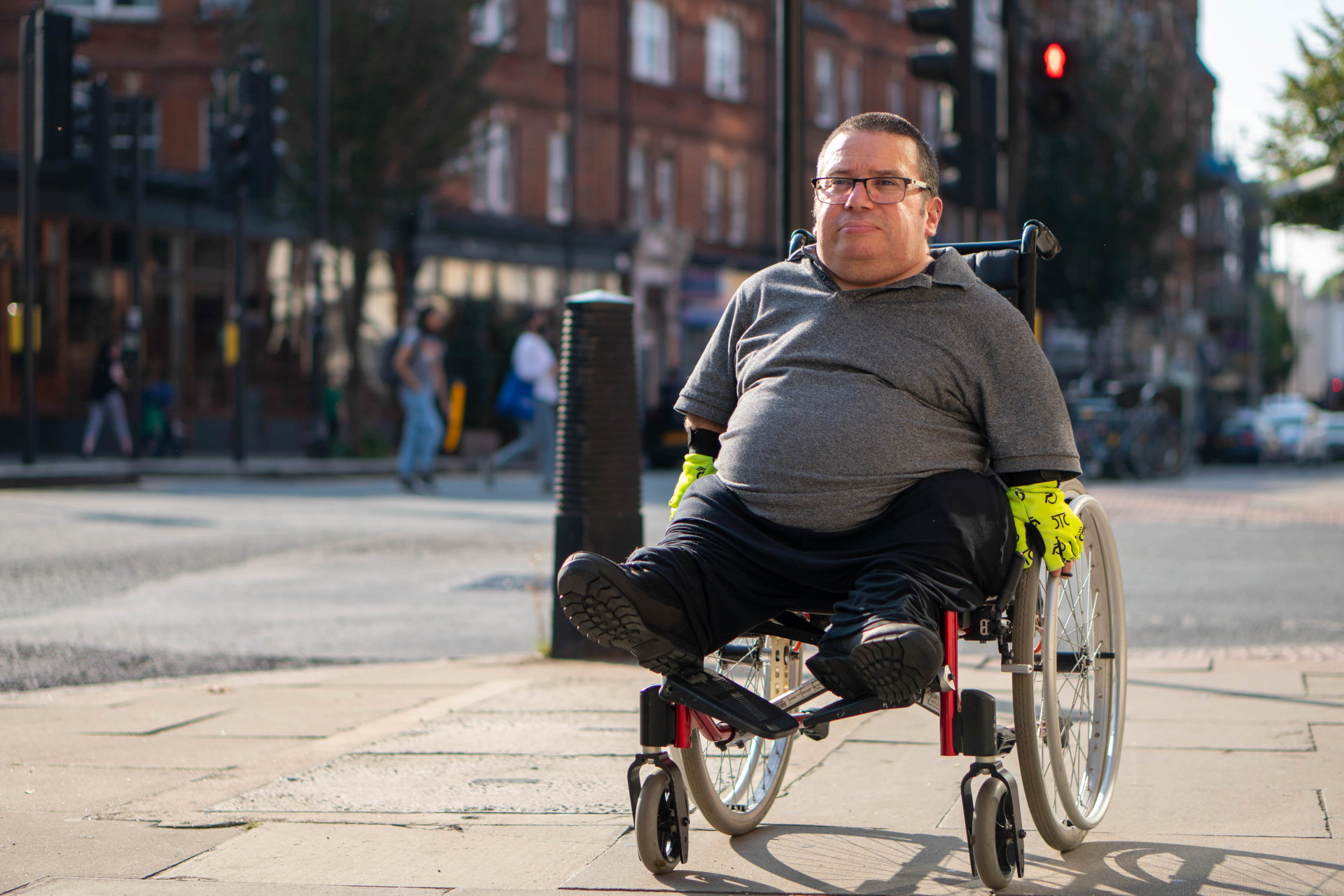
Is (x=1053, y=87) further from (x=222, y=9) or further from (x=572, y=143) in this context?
(x=572, y=143)

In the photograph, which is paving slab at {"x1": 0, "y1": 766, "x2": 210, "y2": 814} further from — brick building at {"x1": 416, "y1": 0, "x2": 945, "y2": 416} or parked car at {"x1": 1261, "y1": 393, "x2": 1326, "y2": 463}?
parked car at {"x1": 1261, "y1": 393, "x2": 1326, "y2": 463}

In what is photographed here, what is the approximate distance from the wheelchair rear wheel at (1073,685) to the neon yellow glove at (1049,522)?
60 millimetres

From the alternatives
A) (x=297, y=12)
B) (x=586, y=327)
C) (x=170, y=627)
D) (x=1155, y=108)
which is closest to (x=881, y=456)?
(x=586, y=327)

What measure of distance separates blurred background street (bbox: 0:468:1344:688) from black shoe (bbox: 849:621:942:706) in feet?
12.8

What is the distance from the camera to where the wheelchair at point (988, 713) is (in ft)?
11.3

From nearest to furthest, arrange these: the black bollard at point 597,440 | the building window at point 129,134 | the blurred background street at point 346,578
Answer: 1. the black bollard at point 597,440
2. the blurred background street at point 346,578
3. the building window at point 129,134

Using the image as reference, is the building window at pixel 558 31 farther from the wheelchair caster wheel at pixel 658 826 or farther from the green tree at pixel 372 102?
the wheelchair caster wheel at pixel 658 826

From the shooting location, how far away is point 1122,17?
142 feet

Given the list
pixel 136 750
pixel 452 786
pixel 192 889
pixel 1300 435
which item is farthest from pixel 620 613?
pixel 1300 435

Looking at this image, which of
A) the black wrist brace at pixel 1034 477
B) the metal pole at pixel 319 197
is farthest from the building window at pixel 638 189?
the black wrist brace at pixel 1034 477

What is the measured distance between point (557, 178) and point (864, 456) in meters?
31.7

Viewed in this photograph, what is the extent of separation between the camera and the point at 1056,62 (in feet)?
33.1

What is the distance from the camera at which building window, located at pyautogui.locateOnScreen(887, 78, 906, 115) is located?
147 ft

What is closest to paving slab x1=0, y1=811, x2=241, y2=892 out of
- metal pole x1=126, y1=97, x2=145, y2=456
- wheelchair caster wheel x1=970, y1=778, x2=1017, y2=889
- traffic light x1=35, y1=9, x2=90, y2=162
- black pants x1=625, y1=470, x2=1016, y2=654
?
black pants x1=625, y1=470, x2=1016, y2=654
